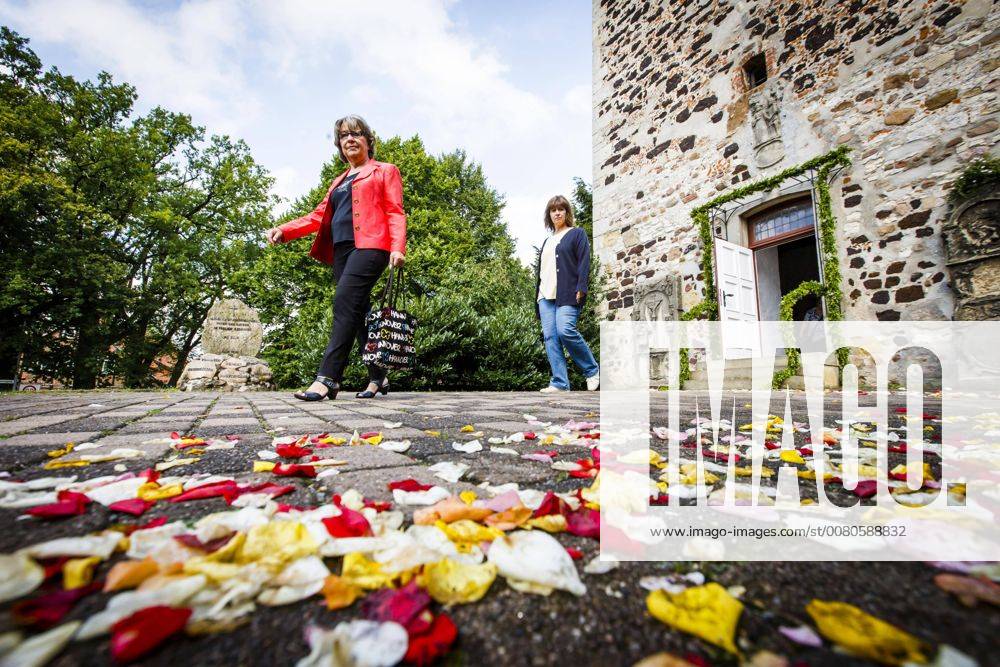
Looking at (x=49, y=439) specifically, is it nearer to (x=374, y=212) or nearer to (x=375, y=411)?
(x=375, y=411)

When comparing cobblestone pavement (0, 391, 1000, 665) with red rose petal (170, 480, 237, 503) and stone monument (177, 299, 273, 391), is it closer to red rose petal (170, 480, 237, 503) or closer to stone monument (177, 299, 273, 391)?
red rose petal (170, 480, 237, 503)

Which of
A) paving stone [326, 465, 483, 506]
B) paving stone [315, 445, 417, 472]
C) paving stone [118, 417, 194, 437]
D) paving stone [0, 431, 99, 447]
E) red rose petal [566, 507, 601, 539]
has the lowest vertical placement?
red rose petal [566, 507, 601, 539]

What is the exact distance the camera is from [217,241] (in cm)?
1720

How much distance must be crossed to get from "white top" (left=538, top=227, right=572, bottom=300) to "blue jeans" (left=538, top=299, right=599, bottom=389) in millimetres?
93

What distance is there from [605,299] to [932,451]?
21.9ft

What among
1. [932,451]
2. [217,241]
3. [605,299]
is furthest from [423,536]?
[217,241]

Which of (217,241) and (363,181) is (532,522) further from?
A: (217,241)

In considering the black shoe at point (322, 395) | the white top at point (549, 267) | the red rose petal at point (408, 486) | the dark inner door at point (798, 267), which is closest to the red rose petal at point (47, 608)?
the red rose petal at point (408, 486)

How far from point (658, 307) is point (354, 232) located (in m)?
5.25

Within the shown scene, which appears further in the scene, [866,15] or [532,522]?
[866,15]

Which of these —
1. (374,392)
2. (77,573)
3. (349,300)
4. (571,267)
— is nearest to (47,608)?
(77,573)

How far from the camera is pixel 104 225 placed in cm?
1420

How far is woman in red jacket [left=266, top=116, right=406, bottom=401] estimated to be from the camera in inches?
130

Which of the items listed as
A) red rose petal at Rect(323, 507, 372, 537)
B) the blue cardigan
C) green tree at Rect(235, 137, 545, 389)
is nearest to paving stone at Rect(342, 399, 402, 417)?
red rose petal at Rect(323, 507, 372, 537)
